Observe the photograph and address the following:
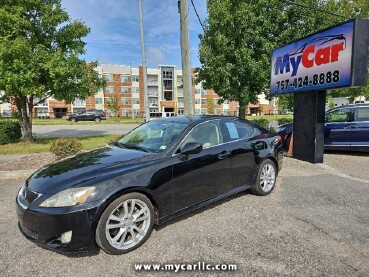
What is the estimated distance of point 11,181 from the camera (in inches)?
240

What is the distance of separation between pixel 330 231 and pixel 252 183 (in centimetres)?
147

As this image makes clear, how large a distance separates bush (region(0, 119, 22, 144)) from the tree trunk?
22cm

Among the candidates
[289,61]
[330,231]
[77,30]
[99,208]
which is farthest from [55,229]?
[77,30]

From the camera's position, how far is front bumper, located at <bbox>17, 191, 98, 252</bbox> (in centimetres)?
272

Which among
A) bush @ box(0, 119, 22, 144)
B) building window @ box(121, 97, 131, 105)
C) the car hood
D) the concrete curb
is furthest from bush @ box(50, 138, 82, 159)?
building window @ box(121, 97, 131, 105)

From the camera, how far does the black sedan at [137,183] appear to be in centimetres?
279

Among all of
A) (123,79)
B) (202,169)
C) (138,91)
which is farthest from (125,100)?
(202,169)

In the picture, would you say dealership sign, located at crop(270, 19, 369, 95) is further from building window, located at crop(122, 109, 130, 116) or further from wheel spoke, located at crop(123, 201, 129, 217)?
building window, located at crop(122, 109, 130, 116)

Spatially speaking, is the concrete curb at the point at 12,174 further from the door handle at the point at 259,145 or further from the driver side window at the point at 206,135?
the door handle at the point at 259,145

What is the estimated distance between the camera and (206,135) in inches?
162

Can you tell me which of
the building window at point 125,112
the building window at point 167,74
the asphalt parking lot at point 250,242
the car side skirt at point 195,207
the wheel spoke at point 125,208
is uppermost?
the building window at point 167,74

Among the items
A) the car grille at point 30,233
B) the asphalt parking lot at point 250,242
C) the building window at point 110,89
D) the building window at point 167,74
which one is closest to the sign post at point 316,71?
the asphalt parking lot at point 250,242

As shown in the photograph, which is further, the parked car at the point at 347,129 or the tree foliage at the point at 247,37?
the tree foliage at the point at 247,37

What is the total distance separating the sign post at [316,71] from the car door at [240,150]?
334cm
